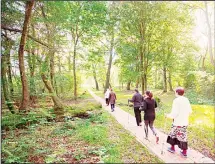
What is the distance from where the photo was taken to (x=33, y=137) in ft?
26.9

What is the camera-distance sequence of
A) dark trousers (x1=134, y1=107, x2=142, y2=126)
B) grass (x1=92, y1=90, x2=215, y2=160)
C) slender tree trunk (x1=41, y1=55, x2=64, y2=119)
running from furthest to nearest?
slender tree trunk (x1=41, y1=55, x2=64, y2=119) < dark trousers (x1=134, y1=107, x2=142, y2=126) < grass (x1=92, y1=90, x2=215, y2=160)

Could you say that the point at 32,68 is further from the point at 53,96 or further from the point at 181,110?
the point at 181,110

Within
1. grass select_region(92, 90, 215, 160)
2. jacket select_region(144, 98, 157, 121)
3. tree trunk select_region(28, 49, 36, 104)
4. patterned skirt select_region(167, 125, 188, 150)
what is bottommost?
grass select_region(92, 90, 215, 160)

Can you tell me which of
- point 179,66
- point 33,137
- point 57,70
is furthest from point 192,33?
point 33,137

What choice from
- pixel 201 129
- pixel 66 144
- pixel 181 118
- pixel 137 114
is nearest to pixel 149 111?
pixel 181 118

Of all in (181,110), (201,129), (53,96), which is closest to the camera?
(181,110)

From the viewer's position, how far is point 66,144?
738 centimetres

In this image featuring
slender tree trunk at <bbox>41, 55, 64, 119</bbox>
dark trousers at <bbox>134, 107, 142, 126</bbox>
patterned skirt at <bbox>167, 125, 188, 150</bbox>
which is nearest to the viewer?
patterned skirt at <bbox>167, 125, 188, 150</bbox>

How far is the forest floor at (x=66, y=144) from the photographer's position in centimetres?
586

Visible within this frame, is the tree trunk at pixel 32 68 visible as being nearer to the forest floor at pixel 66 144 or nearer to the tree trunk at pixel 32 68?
the tree trunk at pixel 32 68

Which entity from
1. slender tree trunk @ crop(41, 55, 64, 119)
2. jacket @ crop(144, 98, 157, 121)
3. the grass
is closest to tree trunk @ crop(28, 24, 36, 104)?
slender tree trunk @ crop(41, 55, 64, 119)

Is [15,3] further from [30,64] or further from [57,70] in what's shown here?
[57,70]

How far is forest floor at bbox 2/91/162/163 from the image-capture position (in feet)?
19.2

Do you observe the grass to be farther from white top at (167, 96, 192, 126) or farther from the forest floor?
the forest floor
